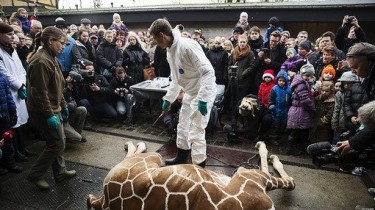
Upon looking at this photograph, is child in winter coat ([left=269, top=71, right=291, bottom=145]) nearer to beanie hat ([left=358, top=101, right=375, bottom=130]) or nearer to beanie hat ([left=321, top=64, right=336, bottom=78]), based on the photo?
beanie hat ([left=321, top=64, right=336, bottom=78])

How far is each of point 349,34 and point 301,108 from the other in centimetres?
297

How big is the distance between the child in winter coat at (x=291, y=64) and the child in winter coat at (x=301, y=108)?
66cm

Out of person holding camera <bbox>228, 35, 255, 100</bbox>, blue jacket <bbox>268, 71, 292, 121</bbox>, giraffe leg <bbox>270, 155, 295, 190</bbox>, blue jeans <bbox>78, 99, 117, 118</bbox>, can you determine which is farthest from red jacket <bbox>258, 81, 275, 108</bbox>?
blue jeans <bbox>78, 99, 117, 118</bbox>

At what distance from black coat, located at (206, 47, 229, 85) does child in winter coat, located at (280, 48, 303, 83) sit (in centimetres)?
143

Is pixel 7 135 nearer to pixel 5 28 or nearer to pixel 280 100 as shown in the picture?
pixel 5 28

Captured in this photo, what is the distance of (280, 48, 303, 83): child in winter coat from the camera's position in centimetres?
576

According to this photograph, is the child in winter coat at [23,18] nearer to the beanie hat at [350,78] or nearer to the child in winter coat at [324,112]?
the child in winter coat at [324,112]

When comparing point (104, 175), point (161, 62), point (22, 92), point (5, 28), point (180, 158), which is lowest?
point (104, 175)

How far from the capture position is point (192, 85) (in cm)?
402

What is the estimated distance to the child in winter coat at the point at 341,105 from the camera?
14.9ft

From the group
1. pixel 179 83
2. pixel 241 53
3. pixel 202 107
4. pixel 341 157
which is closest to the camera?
pixel 341 157

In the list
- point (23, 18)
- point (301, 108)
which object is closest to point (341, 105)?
point (301, 108)

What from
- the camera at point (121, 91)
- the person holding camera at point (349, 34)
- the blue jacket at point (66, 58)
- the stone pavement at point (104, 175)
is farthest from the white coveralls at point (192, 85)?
the person holding camera at point (349, 34)

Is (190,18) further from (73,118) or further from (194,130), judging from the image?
(194,130)
